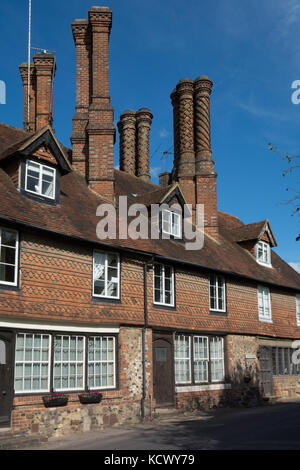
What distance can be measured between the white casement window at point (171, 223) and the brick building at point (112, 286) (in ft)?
0.25

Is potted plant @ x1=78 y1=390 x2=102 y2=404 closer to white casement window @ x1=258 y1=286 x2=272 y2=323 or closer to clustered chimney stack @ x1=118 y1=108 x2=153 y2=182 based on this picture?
white casement window @ x1=258 y1=286 x2=272 y2=323

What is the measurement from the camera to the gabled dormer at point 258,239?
1049 inches

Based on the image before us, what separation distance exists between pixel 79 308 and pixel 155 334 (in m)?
3.92

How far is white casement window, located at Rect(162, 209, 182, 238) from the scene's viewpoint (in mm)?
21422

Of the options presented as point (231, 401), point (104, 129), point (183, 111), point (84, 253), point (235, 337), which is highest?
point (183, 111)

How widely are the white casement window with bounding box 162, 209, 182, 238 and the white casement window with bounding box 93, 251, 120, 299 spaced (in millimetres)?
4516

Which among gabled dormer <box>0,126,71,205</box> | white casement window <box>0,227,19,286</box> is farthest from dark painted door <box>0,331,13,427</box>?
gabled dormer <box>0,126,71,205</box>

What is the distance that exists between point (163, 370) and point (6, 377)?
22.4 ft

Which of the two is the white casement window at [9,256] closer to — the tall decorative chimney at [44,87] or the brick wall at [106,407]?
the brick wall at [106,407]

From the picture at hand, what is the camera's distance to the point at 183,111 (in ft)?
89.9

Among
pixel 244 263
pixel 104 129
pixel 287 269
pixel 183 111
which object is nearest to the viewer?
pixel 104 129
